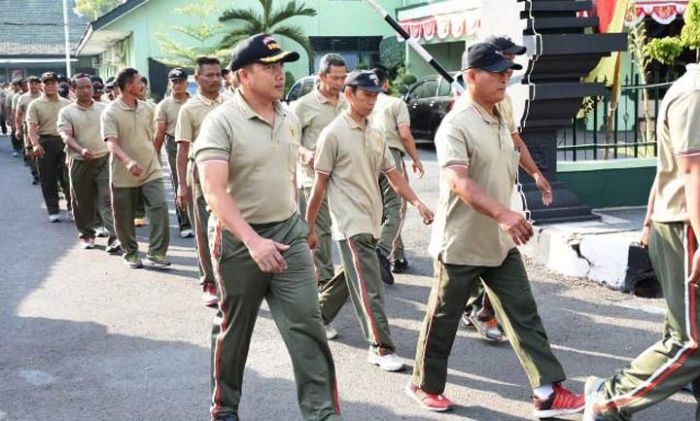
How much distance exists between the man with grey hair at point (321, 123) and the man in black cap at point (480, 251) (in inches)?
79.9

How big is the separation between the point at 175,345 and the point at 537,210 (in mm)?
3744

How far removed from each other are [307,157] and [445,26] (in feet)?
58.4

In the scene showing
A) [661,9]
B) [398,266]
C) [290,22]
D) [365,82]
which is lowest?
[398,266]

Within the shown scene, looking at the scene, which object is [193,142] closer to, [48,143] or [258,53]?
[258,53]

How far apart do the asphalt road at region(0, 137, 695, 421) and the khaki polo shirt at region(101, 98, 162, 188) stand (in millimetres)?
902

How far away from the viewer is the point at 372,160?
18.8 feet

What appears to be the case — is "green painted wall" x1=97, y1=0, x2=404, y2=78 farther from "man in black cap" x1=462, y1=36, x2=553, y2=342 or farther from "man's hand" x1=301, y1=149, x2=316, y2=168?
"man in black cap" x1=462, y1=36, x2=553, y2=342

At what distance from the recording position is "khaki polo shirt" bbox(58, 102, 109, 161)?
998 cm

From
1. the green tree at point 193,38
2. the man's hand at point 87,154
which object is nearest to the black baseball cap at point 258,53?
the man's hand at point 87,154

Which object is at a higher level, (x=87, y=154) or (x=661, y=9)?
(x=661, y=9)

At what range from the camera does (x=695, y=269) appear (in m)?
3.81

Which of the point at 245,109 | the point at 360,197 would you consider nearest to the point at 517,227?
the point at 245,109

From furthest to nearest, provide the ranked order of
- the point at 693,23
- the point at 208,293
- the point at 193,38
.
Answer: the point at 193,38 < the point at 693,23 < the point at 208,293

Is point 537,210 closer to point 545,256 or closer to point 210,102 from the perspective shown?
point 545,256
